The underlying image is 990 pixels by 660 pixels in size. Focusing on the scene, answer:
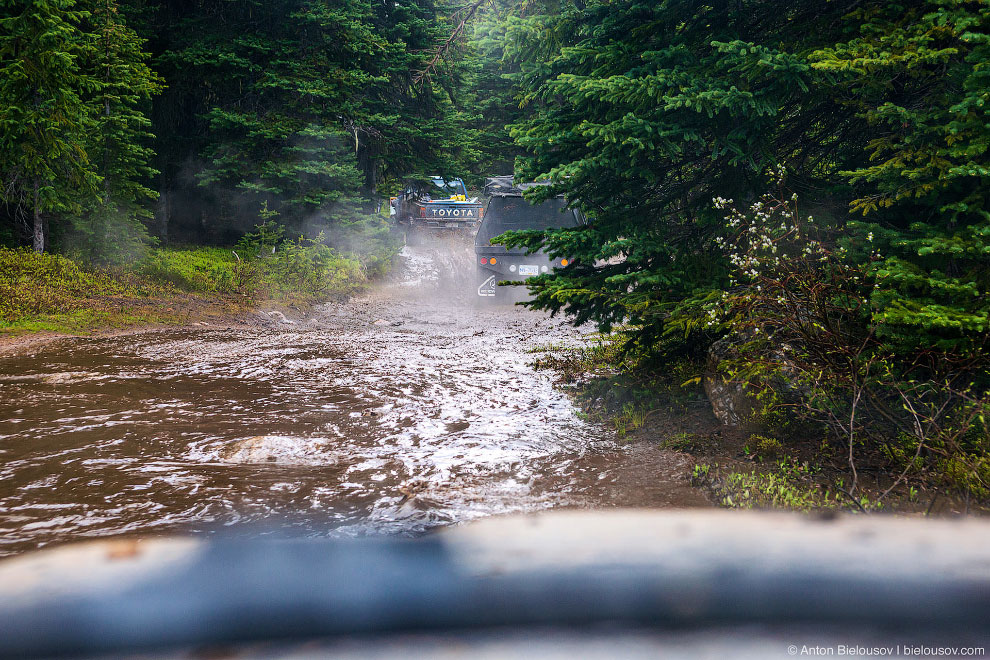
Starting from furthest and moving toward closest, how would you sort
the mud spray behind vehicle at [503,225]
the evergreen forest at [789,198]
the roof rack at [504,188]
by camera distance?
the roof rack at [504,188] < the mud spray behind vehicle at [503,225] < the evergreen forest at [789,198]

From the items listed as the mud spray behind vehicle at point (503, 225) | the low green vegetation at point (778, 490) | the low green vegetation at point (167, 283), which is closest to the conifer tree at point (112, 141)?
the low green vegetation at point (167, 283)

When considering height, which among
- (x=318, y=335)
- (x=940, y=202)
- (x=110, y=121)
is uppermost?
(x=110, y=121)

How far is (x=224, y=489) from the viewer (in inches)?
175

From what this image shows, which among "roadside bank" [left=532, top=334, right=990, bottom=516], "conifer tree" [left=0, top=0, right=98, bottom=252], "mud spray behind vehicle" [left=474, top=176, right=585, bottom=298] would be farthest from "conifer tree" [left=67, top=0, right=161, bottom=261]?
"roadside bank" [left=532, top=334, right=990, bottom=516]

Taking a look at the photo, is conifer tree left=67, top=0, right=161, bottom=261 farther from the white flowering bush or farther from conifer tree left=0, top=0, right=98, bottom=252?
the white flowering bush

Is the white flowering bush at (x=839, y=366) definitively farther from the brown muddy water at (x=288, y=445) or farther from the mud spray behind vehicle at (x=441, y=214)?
the mud spray behind vehicle at (x=441, y=214)

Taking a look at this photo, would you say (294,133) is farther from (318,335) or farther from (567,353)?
(567,353)

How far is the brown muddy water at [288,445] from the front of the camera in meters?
4.11

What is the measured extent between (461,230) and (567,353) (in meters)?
17.6

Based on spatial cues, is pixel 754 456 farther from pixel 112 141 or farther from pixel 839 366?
pixel 112 141

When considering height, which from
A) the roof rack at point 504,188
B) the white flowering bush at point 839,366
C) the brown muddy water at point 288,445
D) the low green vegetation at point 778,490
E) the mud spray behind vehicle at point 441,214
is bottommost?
the brown muddy water at point 288,445

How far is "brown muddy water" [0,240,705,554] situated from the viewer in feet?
13.5

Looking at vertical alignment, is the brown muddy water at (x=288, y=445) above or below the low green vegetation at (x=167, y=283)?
below

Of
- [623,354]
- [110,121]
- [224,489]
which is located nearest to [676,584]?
[224,489]
